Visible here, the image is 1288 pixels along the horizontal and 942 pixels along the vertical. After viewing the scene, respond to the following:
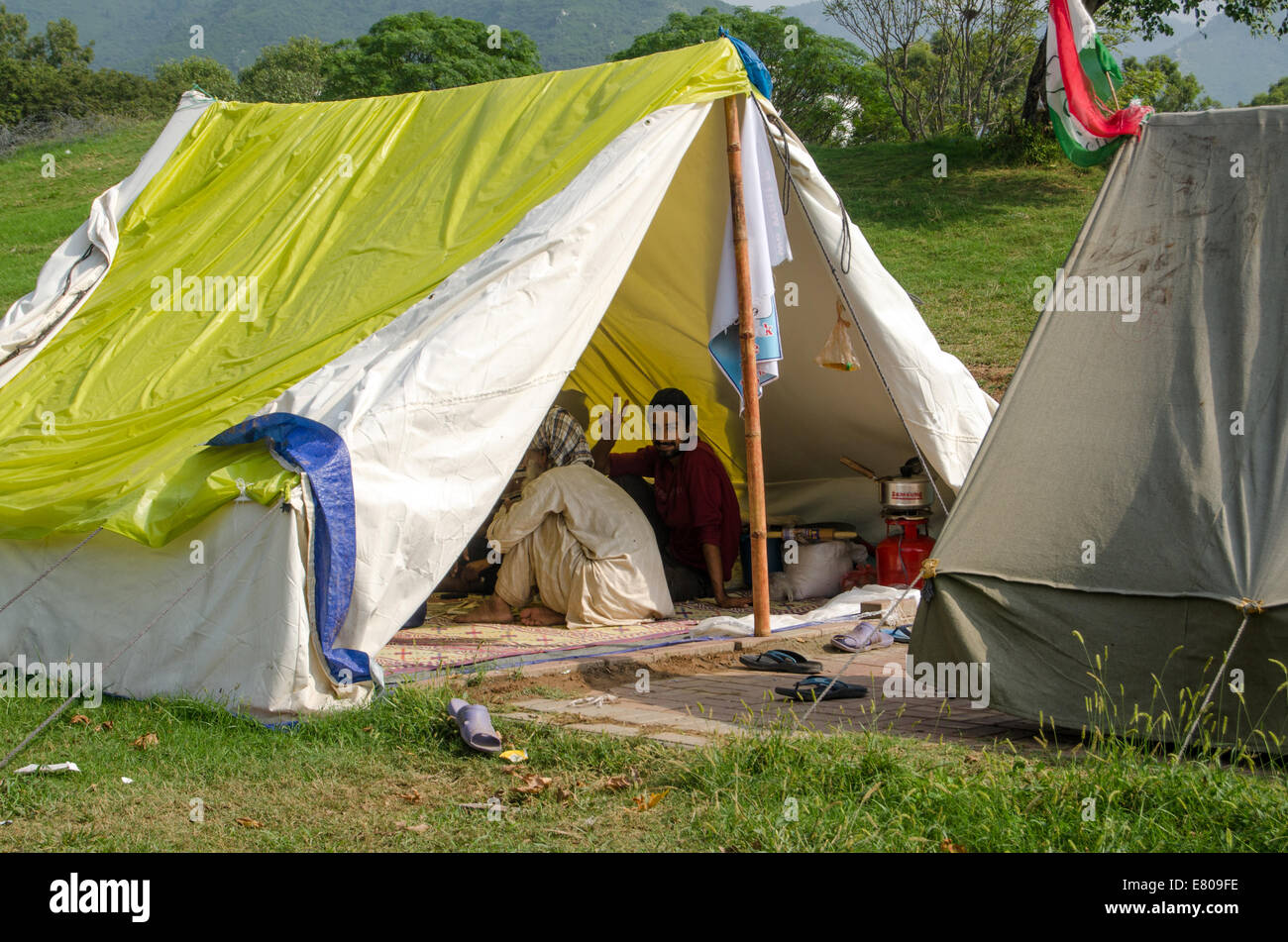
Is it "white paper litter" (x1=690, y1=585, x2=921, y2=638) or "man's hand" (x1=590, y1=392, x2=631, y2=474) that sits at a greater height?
"man's hand" (x1=590, y1=392, x2=631, y2=474)

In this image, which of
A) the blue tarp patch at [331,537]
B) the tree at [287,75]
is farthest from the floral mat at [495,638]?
the tree at [287,75]

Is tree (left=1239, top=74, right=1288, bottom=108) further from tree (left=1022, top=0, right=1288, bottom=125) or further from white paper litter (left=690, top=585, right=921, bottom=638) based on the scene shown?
white paper litter (left=690, top=585, right=921, bottom=638)

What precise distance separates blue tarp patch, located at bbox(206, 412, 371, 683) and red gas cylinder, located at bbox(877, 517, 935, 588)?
11.8 feet

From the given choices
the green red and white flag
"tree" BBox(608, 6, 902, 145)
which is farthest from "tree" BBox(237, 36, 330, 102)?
the green red and white flag

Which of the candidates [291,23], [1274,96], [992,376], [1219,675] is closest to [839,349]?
[1219,675]

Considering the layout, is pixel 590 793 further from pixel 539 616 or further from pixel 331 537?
pixel 539 616

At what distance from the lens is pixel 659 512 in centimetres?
739

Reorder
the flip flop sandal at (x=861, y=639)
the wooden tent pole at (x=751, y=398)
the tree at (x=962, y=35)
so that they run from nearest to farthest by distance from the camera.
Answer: the flip flop sandal at (x=861, y=639) → the wooden tent pole at (x=751, y=398) → the tree at (x=962, y=35)

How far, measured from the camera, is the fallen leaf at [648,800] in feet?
11.9

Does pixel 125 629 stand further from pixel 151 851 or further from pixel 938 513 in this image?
pixel 938 513

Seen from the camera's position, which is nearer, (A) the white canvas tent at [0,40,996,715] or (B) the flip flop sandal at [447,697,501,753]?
(B) the flip flop sandal at [447,697,501,753]

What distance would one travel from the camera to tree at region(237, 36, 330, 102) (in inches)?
1989

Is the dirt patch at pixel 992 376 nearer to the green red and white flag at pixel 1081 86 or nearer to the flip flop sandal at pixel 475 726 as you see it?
the green red and white flag at pixel 1081 86

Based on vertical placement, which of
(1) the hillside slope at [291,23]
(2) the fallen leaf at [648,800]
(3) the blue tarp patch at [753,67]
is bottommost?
(2) the fallen leaf at [648,800]
